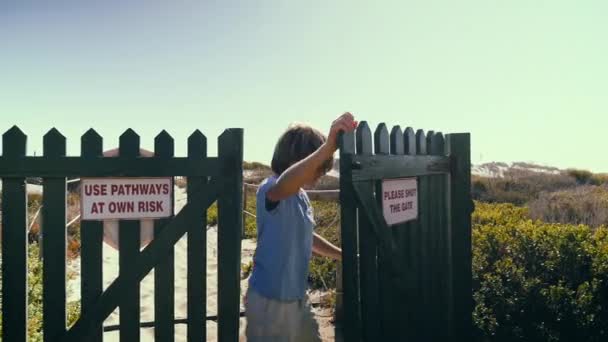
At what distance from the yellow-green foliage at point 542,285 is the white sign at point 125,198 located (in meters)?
3.07

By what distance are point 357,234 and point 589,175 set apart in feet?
81.9

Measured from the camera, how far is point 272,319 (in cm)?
261

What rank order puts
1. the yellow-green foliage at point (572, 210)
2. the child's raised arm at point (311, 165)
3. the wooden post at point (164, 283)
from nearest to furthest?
1. the child's raised arm at point (311, 165)
2. the wooden post at point (164, 283)
3. the yellow-green foliage at point (572, 210)

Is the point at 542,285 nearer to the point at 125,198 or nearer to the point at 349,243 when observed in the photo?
the point at 349,243

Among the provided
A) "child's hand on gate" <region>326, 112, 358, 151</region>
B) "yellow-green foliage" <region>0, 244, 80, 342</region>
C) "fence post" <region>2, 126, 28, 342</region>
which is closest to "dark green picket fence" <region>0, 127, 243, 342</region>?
"fence post" <region>2, 126, 28, 342</region>

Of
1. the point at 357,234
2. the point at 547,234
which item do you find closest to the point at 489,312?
the point at 547,234

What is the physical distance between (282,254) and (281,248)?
0.03 metres

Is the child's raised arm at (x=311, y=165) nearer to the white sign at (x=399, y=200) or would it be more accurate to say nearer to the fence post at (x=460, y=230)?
the white sign at (x=399, y=200)

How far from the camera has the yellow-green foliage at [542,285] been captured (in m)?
4.39

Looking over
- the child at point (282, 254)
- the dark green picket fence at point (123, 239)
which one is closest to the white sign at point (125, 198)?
the dark green picket fence at point (123, 239)

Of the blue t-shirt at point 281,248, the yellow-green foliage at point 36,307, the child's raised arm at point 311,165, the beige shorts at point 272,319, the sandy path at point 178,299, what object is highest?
the child's raised arm at point 311,165

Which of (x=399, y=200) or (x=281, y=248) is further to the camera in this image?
(x=399, y=200)

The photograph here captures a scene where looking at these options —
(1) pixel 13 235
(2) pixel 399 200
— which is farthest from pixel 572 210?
(1) pixel 13 235

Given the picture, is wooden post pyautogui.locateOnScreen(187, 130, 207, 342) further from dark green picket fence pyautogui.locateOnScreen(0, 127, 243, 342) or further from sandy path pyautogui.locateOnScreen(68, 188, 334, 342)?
sandy path pyautogui.locateOnScreen(68, 188, 334, 342)
